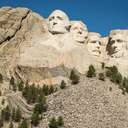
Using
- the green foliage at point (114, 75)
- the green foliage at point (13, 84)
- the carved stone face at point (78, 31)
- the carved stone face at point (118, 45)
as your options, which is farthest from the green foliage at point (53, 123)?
the carved stone face at point (118, 45)

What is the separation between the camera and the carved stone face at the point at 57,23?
2911 inches

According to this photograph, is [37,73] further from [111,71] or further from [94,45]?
[94,45]

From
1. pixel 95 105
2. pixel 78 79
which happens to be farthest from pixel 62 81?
pixel 95 105

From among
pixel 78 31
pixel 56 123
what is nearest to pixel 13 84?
pixel 56 123

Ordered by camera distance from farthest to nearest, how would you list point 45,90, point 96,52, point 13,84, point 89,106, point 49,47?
point 96,52
point 49,47
point 13,84
point 45,90
point 89,106

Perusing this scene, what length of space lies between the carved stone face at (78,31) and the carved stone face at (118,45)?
10.6ft

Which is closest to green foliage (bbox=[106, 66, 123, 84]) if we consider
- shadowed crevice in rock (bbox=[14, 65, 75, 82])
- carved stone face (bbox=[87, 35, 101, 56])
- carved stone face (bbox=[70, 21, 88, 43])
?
shadowed crevice in rock (bbox=[14, 65, 75, 82])

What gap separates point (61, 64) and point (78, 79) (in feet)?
13.9

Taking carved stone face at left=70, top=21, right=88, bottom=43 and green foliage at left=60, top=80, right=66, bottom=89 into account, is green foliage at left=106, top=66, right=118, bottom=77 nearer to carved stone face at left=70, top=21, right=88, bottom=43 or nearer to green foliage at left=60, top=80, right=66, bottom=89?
carved stone face at left=70, top=21, right=88, bottom=43

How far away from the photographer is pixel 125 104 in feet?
212

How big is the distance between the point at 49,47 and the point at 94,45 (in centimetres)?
666

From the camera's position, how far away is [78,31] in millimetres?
75125

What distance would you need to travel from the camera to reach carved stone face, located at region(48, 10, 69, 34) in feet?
243

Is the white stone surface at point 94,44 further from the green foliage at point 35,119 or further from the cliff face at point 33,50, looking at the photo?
the green foliage at point 35,119
